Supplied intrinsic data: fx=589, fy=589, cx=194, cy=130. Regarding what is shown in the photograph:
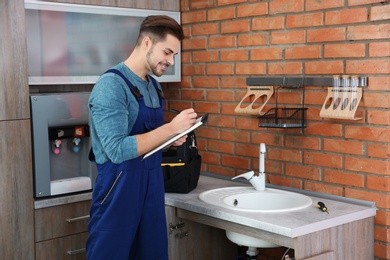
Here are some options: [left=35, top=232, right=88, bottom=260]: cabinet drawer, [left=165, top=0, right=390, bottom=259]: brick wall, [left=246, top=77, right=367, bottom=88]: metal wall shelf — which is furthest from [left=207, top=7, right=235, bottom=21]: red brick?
[left=35, top=232, right=88, bottom=260]: cabinet drawer

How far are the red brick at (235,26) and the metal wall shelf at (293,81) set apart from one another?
296 mm

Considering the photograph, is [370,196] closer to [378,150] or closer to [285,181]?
[378,150]

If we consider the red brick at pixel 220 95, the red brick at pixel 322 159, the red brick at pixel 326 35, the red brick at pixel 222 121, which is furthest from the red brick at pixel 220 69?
the red brick at pixel 322 159

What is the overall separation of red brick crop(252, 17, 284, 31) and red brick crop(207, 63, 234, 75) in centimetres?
28

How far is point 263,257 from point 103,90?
4.91ft

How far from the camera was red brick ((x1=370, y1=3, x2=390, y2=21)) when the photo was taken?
8.40ft

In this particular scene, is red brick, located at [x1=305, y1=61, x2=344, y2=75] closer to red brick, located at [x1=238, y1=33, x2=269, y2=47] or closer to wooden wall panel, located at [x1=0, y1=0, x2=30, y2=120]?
red brick, located at [x1=238, y1=33, x2=269, y2=47]

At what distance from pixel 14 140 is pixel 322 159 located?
1.52m

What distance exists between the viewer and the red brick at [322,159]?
9.29ft

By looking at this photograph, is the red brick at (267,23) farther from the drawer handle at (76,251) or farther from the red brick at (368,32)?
the drawer handle at (76,251)

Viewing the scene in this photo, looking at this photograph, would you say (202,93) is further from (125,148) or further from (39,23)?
(125,148)

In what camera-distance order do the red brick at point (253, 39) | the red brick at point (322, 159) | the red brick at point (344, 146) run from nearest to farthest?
the red brick at point (344, 146), the red brick at point (322, 159), the red brick at point (253, 39)

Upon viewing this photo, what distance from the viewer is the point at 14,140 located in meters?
2.90

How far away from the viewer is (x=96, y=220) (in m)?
2.52
